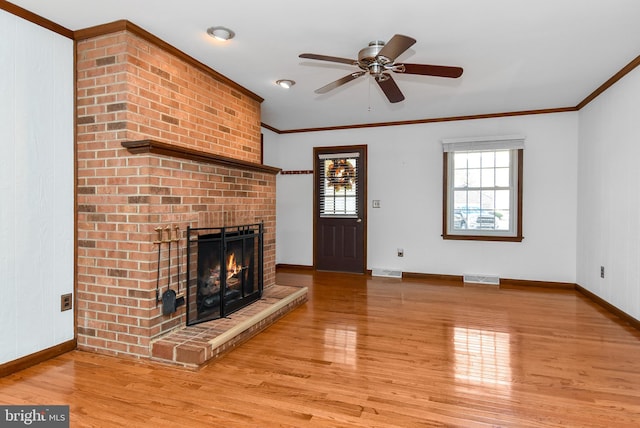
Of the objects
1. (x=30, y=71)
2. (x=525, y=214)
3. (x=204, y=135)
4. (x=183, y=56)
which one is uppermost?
(x=183, y=56)

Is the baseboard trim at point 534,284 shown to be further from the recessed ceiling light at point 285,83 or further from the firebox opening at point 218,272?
the recessed ceiling light at point 285,83

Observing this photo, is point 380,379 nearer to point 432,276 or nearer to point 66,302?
point 66,302

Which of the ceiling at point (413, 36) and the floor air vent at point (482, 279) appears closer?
the ceiling at point (413, 36)

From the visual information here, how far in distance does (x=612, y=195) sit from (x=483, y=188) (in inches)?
64.6

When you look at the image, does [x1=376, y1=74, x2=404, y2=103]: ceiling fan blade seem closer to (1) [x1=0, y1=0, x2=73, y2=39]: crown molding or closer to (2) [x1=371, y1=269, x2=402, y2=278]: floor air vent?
(1) [x1=0, y1=0, x2=73, y2=39]: crown molding

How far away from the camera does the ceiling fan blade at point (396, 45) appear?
7.22ft

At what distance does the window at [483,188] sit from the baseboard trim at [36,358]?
4.70 meters

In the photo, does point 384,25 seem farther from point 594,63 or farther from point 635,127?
point 635,127

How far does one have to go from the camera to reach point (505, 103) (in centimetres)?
473

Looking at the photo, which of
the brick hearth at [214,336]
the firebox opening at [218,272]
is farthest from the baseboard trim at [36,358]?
the firebox opening at [218,272]

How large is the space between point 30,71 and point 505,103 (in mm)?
4913

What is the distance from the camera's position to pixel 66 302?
2760 mm

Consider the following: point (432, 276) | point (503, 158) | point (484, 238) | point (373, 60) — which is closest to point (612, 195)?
point (503, 158)

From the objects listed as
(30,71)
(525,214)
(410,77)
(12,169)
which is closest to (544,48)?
(410,77)
